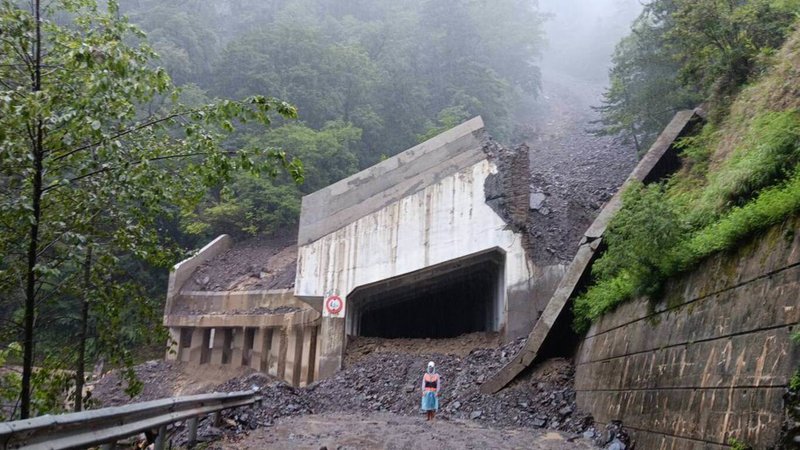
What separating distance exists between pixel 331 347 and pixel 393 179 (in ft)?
17.3

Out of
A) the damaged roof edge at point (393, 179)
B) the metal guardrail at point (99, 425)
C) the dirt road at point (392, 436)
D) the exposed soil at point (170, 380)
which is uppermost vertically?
the damaged roof edge at point (393, 179)

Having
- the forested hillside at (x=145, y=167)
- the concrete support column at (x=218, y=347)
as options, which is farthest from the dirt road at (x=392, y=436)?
the concrete support column at (x=218, y=347)

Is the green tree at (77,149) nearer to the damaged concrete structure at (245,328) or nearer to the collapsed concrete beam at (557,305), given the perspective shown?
the collapsed concrete beam at (557,305)

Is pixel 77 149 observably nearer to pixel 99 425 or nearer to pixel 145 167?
pixel 145 167

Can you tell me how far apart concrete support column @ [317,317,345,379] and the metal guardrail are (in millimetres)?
10077

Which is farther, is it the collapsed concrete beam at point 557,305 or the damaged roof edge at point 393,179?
the damaged roof edge at point 393,179

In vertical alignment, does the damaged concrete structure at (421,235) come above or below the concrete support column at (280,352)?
above

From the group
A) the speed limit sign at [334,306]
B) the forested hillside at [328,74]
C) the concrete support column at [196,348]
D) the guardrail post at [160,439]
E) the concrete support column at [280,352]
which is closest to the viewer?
the guardrail post at [160,439]

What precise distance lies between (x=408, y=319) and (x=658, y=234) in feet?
48.8

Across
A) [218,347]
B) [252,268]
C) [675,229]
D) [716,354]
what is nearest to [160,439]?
[716,354]

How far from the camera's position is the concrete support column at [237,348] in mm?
20469

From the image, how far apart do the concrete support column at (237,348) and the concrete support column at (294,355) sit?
2.60 metres

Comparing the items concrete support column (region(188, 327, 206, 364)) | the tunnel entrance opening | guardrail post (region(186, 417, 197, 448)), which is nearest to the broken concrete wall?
concrete support column (region(188, 327, 206, 364))

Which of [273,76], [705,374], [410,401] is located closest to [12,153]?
[705,374]
